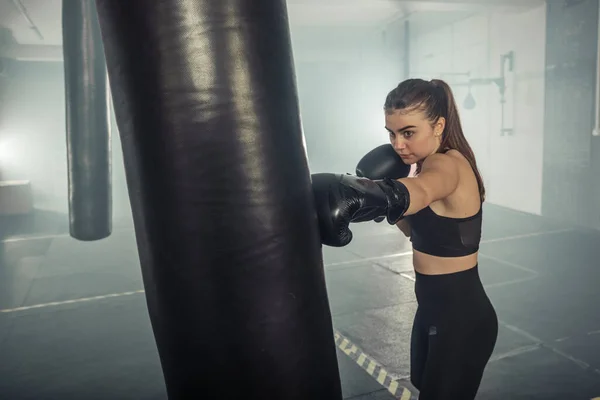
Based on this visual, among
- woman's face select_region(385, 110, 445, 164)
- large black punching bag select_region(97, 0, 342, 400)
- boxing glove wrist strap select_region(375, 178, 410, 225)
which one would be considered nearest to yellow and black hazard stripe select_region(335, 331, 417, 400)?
woman's face select_region(385, 110, 445, 164)

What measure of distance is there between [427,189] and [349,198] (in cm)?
40

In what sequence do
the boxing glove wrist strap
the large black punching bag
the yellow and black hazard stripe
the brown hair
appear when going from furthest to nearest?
the yellow and black hazard stripe < the brown hair < the boxing glove wrist strap < the large black punching bag

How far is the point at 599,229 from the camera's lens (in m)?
9.11

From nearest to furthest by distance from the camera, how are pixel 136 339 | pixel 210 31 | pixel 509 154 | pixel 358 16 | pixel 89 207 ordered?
pixel 210 31, pixel 136 339, pixel 89 207, pixel 509 154, pixel 358 16

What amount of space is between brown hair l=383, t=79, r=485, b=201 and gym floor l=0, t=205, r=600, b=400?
2.23 m

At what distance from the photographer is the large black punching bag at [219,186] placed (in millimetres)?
1400

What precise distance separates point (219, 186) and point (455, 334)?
47.9 inches

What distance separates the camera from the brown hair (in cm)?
209

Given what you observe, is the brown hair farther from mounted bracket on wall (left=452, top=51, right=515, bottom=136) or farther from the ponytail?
mounted bracket on wall (left=452, top=51, right=515, bottom=136)

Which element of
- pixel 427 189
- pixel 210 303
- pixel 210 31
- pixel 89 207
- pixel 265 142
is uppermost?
pixel 210 31

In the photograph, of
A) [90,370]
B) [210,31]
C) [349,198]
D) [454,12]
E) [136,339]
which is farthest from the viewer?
[454,12]

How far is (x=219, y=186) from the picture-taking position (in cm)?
142

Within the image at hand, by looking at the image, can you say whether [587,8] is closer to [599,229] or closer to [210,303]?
[599,229]

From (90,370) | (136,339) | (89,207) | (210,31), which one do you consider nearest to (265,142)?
(210,31)
